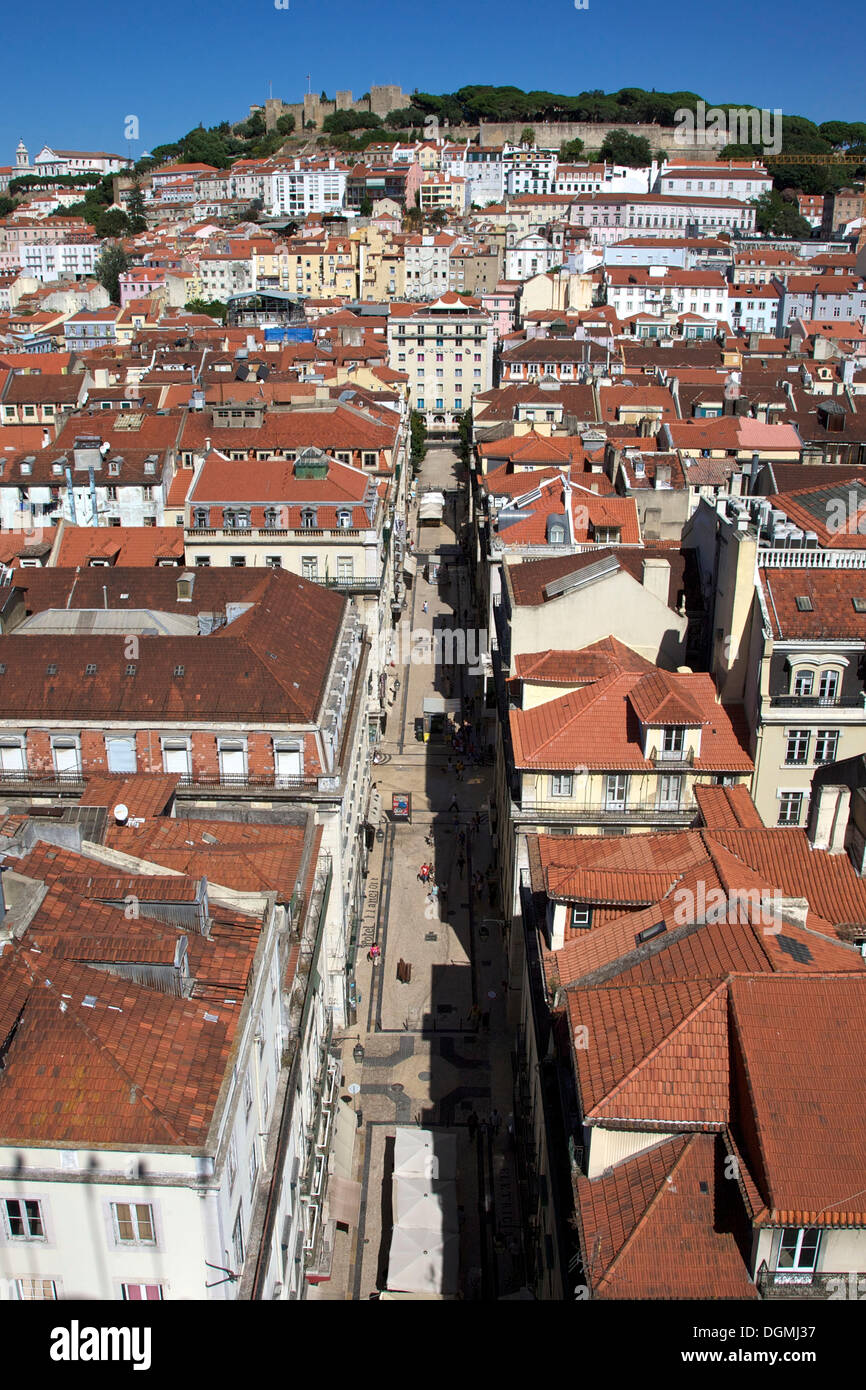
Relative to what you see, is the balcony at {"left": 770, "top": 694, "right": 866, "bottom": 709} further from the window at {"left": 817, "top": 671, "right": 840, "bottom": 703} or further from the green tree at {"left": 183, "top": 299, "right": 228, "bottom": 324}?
the green tree at {"left": 183, "top": 299, "right": 228, "bottom": 324}

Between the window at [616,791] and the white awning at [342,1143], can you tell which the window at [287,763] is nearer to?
the window at [616,791]

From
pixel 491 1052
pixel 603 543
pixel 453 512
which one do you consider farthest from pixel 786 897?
pixel 453 512

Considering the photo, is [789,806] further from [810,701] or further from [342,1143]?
[342,1143]

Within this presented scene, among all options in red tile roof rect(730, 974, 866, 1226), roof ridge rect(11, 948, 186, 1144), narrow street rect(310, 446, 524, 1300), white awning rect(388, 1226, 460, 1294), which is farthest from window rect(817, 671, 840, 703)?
roof ridge rect(11, 948, 186, 1144)

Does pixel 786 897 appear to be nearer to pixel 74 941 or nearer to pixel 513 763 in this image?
pixel 513 763

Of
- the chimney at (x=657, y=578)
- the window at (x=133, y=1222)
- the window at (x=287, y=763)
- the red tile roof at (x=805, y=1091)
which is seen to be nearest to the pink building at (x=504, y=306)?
the chimney at (x=657, y=578)

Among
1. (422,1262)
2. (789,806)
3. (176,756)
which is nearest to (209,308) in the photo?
(176,756)
